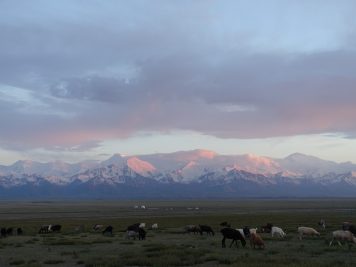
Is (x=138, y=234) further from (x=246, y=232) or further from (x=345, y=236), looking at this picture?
(x=345, y=236)

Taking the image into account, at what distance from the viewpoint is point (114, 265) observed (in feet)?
73.2

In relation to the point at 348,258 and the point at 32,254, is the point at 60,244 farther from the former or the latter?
the point at 348,258

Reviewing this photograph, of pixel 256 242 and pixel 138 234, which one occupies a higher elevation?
pixel 256 242

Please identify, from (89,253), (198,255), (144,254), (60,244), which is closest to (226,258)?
(198,255)

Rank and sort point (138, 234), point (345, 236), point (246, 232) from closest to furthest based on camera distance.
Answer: point (345, 236)
point (246, 232)
point (138, 234)

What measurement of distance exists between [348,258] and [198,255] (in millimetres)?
7214

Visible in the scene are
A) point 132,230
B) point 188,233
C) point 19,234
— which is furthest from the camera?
point 19,234

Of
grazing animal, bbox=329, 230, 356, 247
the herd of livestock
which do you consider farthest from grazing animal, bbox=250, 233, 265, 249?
grazing animal, bbox=329, 230, 356, 247

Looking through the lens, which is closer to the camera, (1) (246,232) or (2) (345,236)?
(2) (345,236)

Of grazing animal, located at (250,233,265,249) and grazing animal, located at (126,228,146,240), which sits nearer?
grazing animal, located at (250,233,265,249)

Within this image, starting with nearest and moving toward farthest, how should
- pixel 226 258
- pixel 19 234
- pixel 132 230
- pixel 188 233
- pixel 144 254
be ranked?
pixel 226 258, pixel 144 254, pixel 132 230, pixel 188 233, pixel 19 234

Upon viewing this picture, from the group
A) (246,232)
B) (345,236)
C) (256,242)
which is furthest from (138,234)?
(345,236)

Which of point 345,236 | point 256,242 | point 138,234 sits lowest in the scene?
point 138,234

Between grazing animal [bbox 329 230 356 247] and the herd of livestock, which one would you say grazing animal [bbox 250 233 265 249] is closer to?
the herd of livestock
